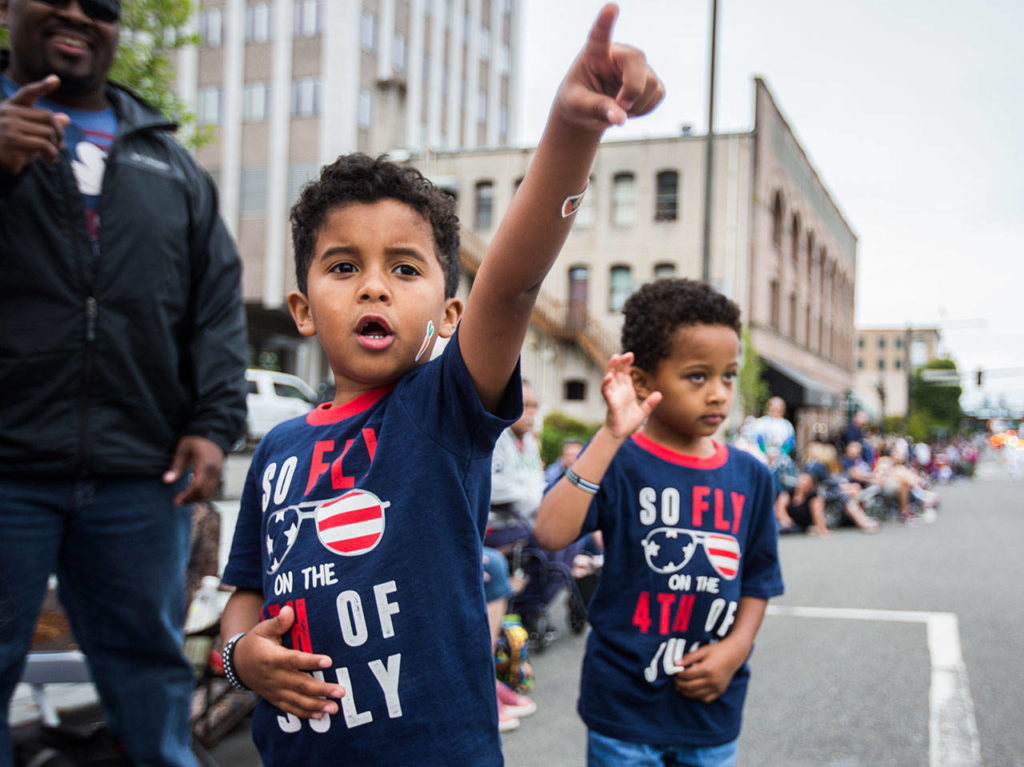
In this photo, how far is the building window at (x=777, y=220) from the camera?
27703 millimetres

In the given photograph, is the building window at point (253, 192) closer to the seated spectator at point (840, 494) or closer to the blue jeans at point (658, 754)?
the seated spectator at point (840, 494)

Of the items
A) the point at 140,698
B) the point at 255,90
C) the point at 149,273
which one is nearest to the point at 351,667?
the point at 140,698

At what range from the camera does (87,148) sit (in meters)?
2.10

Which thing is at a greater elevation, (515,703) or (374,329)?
(374,329)

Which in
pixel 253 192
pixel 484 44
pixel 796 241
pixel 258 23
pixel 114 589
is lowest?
pixel 114 589

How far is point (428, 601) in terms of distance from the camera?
1.34 meters

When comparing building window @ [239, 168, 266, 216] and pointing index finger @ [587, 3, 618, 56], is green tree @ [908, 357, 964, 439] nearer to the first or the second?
building window @ [239, 168, 266, 216]

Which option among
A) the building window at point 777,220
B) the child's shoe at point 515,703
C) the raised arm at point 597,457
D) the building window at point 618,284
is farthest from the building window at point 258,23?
the raised arm at point 597,457

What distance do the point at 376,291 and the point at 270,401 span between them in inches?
748

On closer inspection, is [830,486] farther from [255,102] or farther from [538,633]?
[255,102]

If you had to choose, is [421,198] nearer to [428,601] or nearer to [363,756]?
[428,601]

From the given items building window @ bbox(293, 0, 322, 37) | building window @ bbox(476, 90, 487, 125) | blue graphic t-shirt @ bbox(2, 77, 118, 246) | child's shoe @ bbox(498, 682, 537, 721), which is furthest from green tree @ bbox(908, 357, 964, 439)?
blue graphic t-shirt @ bbox(2, 77, 118, 246)

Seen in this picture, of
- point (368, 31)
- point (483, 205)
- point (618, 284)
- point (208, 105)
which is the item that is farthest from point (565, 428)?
point (208, 105)

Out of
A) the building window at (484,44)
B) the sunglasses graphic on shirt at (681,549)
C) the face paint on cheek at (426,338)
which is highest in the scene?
the building window at (484,44)
